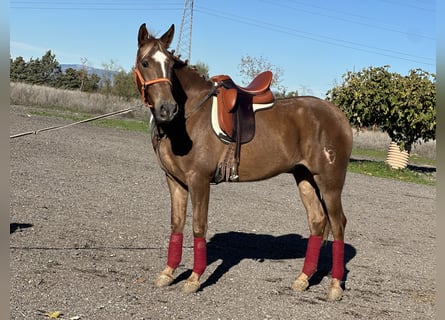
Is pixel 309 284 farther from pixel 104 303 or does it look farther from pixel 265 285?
pixel 104 303

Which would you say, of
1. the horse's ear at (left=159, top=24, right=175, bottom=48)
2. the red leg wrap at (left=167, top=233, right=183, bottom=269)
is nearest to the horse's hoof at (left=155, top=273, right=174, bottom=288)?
the red leg wrap at (left=167, top=233, right=183, bottom=269)

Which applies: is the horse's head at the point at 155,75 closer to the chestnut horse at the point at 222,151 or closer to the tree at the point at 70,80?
the chestnut horse at the point at 222,151

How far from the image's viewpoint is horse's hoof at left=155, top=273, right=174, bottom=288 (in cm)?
552

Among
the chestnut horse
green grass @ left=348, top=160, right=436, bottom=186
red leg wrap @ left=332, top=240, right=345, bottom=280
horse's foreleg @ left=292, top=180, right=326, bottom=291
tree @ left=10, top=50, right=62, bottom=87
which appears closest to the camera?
the chestnut horse

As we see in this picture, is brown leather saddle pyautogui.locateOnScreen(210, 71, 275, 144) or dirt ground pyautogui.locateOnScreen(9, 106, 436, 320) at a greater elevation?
brown leather saddle pyautogui.locateOnScreen(210, 71, 275, 144)

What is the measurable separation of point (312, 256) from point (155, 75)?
296 cm

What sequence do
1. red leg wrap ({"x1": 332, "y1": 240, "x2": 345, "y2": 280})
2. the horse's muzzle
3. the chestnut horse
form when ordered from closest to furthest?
1. the horse's muzzle
2. the chestnut horse
3. red leg wrap ({"x1": 332, "y1": 240, "x2": 345, "y2": 280})

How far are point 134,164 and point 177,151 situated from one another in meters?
10.3

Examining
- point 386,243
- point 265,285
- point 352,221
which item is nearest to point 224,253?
point 265,285

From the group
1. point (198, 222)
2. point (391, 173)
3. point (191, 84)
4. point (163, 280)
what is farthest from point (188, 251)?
point (391, 173)

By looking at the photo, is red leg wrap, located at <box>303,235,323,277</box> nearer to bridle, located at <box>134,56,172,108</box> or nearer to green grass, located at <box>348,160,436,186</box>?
bridle, located at <box>134,56,172,108</box>

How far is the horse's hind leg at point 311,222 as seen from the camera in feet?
19.4

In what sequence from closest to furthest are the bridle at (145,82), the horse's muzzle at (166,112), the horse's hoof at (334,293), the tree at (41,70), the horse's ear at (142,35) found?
the horse's muzzle at (166,112) < the bridle at (145,82) < the horse's ear at (142,35) < the horse's hoof at (334,293) < the tree at (41,70)

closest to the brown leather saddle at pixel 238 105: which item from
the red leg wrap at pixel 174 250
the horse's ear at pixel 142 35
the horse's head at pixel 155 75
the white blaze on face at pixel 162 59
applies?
the horse's head at pixel 155 75
